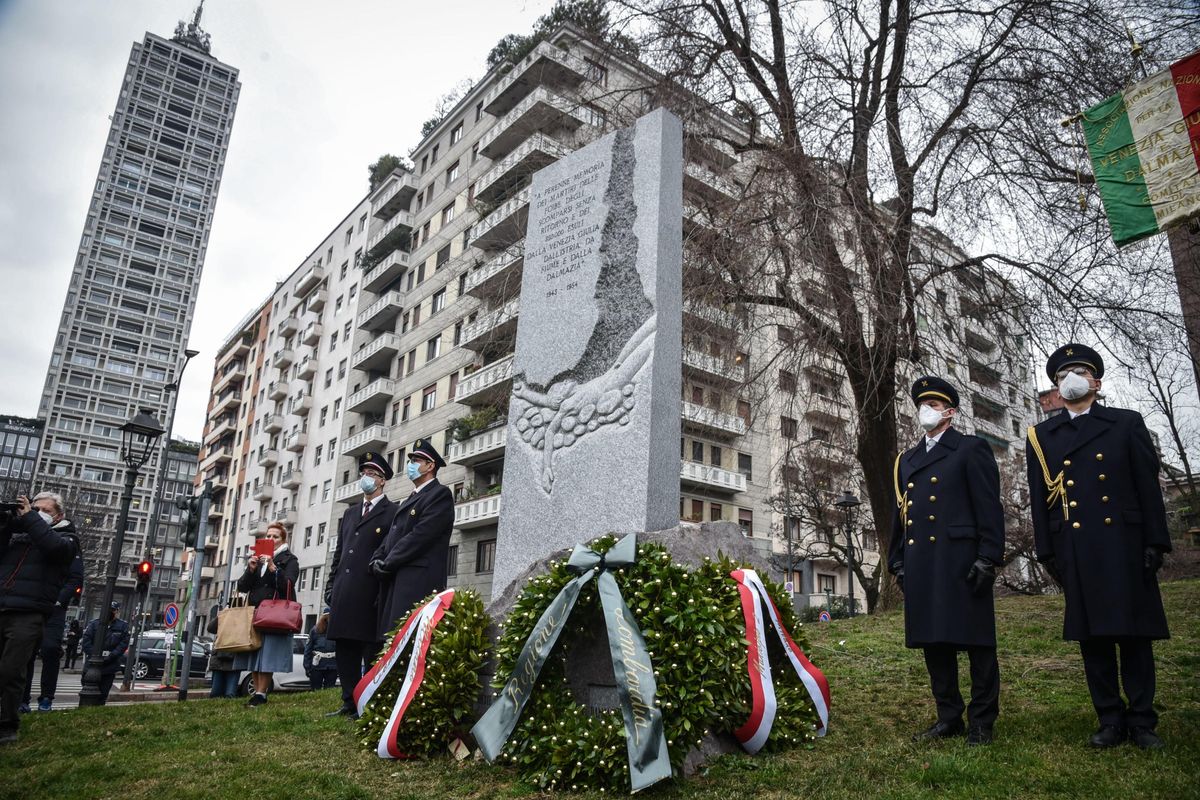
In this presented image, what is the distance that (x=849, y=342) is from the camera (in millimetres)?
12281

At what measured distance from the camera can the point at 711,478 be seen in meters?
36.4

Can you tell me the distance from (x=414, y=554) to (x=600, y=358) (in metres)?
2.37

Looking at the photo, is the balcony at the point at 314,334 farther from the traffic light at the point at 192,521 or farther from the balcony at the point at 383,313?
the traffic light at the point at 192,521

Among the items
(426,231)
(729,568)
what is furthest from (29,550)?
(426,231)

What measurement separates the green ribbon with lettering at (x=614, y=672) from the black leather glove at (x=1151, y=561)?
2966 millimetres

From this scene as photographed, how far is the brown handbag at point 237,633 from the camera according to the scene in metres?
9.26

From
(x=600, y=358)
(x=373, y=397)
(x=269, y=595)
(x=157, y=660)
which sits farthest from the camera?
(x=373, y=397)

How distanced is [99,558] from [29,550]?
66740 mm

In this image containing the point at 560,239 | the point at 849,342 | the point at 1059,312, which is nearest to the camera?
the point at 560,239

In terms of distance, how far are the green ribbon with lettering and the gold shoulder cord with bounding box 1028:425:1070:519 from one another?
8.95 ft

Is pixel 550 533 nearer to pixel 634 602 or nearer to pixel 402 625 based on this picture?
pixel 402 625

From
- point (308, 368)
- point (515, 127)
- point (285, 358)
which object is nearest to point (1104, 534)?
point (515, 127)

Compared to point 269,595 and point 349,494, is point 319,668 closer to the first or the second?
point 269,595

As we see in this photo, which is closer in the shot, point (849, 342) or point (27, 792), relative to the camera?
point (27, 792)
